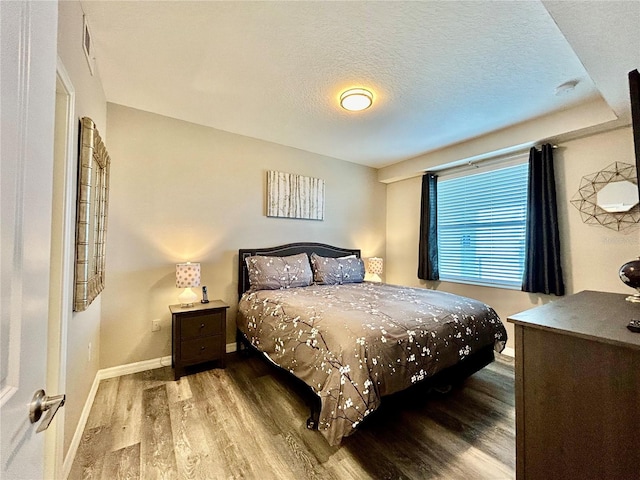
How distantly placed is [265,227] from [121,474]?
2534 millimetres

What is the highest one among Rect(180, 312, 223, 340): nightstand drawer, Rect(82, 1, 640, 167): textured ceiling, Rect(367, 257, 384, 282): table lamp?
Rect(82, 1, 640, 167): textured ceiling

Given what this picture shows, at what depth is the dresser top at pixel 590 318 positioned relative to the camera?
0.99 meters

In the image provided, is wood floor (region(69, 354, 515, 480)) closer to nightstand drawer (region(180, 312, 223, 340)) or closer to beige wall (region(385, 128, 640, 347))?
nightstand drawer (region(180, 312, 223, 340))

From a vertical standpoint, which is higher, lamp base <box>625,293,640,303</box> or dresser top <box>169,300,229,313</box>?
lamp base <box>625,293,640,303</box>

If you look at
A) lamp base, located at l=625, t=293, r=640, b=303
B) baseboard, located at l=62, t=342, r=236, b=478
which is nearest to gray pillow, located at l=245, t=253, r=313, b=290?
baseboard, located at l=62, t=342, r=236, b=478

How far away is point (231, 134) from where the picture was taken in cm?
332

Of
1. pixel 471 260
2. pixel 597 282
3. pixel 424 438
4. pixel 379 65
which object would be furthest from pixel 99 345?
pixel 597 282

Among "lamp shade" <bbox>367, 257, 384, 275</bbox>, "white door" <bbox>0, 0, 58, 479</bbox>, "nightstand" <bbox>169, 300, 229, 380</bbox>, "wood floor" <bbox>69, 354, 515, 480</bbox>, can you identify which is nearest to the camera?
"white door" <bbox>0, 0, 58, 479</bbox>

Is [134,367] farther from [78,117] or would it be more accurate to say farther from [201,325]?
[78,117]

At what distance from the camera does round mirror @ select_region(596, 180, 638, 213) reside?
8.01 ft

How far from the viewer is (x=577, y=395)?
1.04m

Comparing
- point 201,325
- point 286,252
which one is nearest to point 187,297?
point 201,325

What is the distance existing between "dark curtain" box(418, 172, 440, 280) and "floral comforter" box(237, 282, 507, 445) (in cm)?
136

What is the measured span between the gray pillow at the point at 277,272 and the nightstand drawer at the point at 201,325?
499 millimetres
